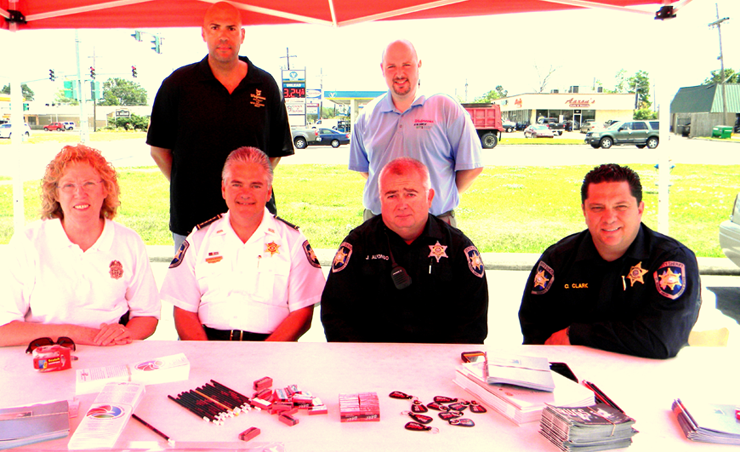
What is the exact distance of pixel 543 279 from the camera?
2.20 m

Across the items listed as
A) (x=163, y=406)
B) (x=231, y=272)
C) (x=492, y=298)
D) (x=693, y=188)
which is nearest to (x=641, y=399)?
(x=163, y=406)

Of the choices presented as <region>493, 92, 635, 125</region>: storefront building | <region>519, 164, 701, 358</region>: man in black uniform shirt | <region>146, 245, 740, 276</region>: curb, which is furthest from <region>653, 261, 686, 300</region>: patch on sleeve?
<region>493, 92, 635, 125</region>: storefront building

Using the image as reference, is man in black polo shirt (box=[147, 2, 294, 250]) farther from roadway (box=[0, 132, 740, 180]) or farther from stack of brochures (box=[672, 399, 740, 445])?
roadway (box=[0, 132, 740, 180])

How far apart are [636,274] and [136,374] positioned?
1682mm

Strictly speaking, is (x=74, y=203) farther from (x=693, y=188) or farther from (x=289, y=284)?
(x=693, y=188)

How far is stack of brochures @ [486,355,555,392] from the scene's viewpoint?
1.43m

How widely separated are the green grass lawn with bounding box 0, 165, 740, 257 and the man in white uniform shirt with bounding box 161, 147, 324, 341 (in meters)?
5.48

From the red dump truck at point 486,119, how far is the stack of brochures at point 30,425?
21.0 meters

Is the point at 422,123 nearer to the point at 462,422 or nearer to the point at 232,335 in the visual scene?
the point at 232,335

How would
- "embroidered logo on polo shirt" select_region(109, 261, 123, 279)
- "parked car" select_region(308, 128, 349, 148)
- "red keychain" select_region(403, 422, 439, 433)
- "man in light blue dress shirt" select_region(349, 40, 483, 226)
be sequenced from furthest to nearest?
"parked car" select_region(308, 128, 349, 148) < "man in light blue dress shirt" select_region(349, 40, 483, 226) < "embroidered logo on polo shirt" select_region(109, 261, 123, 279) < "red keychain" select_region(403, 422, 439, 433)

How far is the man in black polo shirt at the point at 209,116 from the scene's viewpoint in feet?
9.54

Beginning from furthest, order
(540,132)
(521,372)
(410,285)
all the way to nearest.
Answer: (540,132)
(410,285)
(521,372)

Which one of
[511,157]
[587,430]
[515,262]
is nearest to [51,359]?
[587,430]

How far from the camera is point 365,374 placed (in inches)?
64.6
